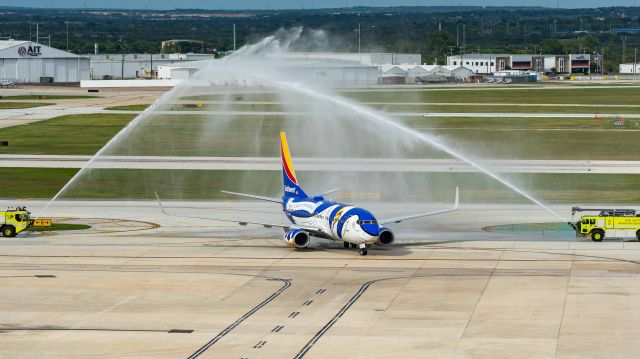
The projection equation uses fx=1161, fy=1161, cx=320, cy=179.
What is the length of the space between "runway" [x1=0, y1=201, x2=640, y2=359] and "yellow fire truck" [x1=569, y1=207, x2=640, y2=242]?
0.90 m

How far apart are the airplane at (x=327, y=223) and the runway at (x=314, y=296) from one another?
1.13m

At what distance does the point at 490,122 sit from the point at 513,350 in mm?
123707

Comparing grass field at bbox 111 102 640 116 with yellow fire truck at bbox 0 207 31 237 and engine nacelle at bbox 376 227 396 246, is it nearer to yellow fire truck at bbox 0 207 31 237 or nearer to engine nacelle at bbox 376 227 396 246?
yellow fire truck at bbox 0 207 31 237

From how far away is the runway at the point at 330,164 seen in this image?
11600 centimetres

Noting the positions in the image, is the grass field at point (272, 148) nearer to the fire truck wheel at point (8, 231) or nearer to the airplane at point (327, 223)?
the fire truck wheel at point (8, 231)

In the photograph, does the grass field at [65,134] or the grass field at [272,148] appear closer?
the grass field at [272,148]

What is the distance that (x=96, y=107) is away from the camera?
199 meters

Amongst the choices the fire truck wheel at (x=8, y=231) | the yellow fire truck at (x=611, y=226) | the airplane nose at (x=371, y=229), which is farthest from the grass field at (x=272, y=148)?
the airplane nose at (x=371, y=229)

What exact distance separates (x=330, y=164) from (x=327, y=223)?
47136mm

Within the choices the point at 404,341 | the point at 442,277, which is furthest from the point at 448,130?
the point at 404,341

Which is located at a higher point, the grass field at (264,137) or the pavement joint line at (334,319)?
the grass field at (264,137)

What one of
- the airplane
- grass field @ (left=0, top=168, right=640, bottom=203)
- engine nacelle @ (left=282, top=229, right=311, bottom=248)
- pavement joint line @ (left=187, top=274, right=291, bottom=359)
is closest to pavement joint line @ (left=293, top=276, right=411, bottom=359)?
pavement joint line @ (left=187, top=274, right=291, bottom=359)

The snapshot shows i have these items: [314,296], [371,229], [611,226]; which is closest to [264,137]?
[611,226]

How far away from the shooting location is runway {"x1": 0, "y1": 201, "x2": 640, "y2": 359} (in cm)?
4981
